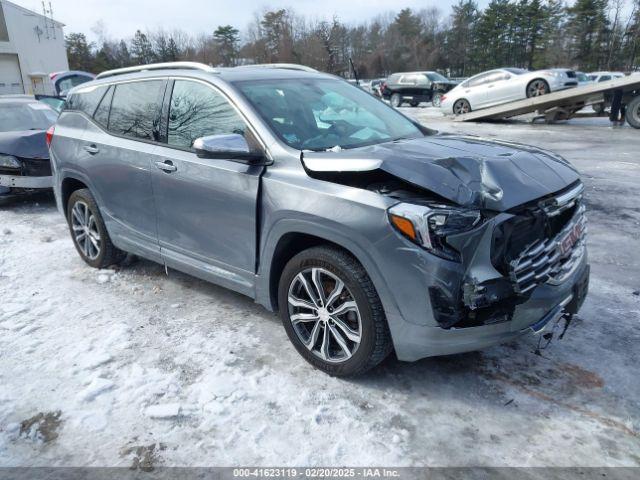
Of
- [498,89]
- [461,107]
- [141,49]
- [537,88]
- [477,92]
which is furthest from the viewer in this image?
[141,49]

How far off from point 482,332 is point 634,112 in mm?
15030

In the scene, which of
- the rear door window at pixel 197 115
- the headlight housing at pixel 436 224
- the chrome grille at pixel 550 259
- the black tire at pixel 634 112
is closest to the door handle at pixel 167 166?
the rear door window at pixel 197 115

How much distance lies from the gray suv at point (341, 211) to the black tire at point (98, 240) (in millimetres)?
403

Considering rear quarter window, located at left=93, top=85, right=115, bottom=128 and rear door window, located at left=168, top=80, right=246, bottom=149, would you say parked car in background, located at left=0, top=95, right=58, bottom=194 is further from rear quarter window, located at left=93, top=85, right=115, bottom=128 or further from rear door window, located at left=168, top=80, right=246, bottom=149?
rear door window, located at left=168, top=80, right=246, bottom=149

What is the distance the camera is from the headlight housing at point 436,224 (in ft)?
8.28

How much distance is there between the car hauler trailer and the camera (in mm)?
14250

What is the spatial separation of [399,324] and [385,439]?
59 cm

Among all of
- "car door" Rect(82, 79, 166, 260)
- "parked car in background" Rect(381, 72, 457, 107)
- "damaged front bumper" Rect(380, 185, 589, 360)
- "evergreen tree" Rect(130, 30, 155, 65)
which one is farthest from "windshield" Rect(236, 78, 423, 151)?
"evergreen tree" Rect(130, 30, 155, 65)

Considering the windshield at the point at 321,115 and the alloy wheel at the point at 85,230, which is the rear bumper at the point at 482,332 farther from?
the alloy wheel at the point at 85,230

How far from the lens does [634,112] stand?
14508 millimetres

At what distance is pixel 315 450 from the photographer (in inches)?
98.9

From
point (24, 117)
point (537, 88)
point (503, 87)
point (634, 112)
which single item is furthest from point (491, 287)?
point (503, 87)

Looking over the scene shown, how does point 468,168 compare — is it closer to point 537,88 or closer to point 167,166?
point 167,166

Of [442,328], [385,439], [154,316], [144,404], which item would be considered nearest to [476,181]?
[442,328]
